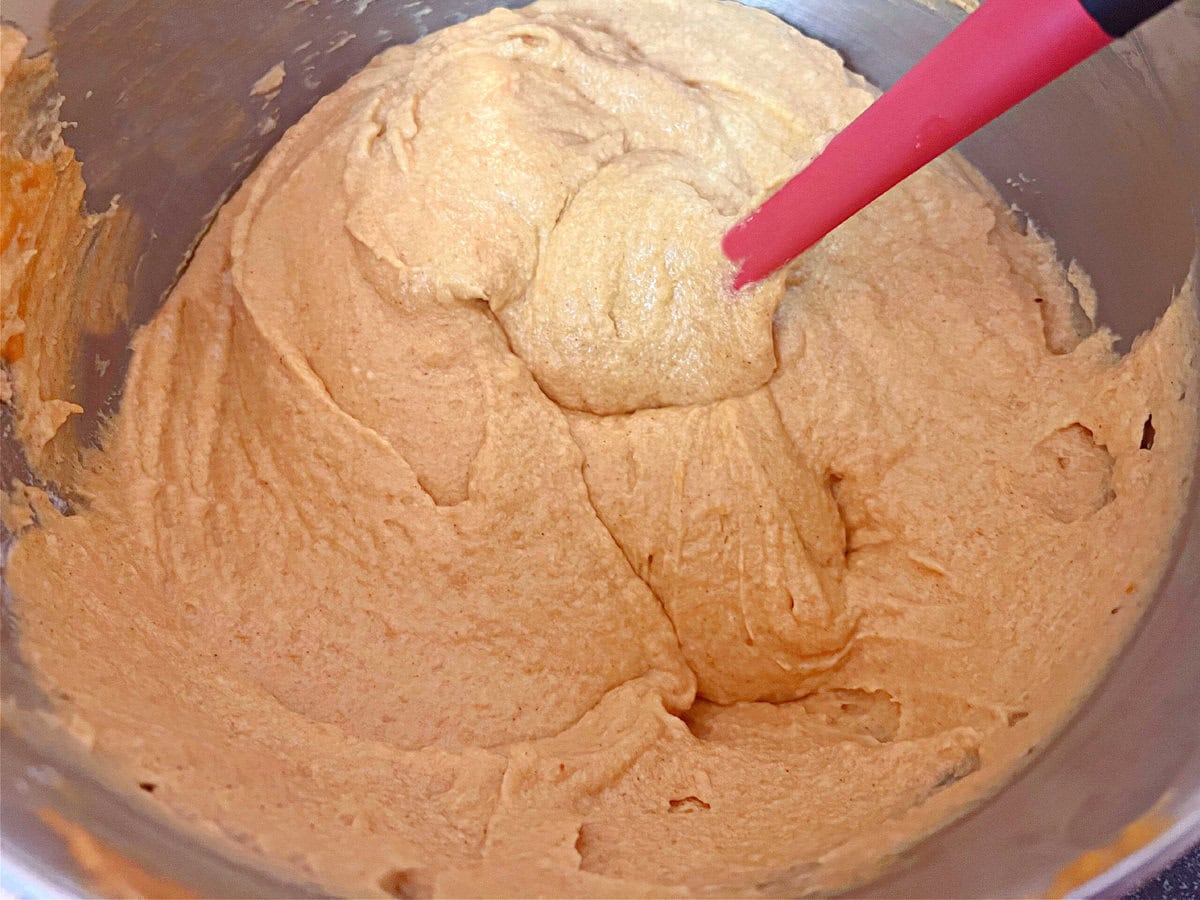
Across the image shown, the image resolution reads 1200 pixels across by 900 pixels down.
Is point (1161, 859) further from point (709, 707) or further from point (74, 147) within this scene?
point (74, 147)

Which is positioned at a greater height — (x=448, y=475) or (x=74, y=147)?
(x=74, y=147)

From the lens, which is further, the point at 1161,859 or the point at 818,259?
the point at 818,259

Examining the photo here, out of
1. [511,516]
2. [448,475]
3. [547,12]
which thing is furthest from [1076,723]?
[547,12]

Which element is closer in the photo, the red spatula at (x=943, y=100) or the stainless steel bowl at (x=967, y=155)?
the red spatula at (x=943, y=100)

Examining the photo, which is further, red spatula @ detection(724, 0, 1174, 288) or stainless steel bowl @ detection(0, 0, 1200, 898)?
stainless steel bowl @ detection(0, 0, 1200, 898)

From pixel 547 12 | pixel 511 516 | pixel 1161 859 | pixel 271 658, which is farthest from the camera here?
pixel 547 12
